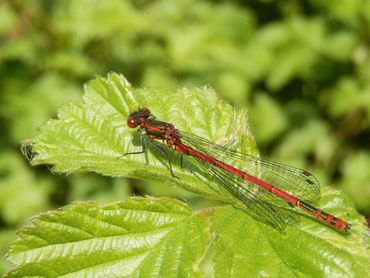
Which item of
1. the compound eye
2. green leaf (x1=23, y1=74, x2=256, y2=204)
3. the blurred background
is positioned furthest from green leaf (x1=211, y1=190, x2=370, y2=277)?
the blurred background

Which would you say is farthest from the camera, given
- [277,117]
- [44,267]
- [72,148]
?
[277,117]

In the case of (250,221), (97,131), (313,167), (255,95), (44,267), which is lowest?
(44,267)

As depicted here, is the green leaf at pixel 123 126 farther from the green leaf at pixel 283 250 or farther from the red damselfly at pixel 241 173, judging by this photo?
the green leaf at pixel 283 250

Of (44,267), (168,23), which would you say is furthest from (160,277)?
(168,23)

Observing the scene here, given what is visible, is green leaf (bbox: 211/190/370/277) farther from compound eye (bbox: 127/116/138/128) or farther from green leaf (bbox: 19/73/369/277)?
compound eye (bbox: 127/116/138/128)

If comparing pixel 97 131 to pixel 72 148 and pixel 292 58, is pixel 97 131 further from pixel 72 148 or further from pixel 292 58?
pixel 292 58

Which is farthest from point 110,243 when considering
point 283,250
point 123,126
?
point 123,126

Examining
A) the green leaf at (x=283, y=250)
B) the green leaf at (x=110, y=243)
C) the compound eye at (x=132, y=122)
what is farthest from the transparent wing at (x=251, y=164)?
the green leaf at (x=110, y=243)

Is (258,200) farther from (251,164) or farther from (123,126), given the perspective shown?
(123,126)
